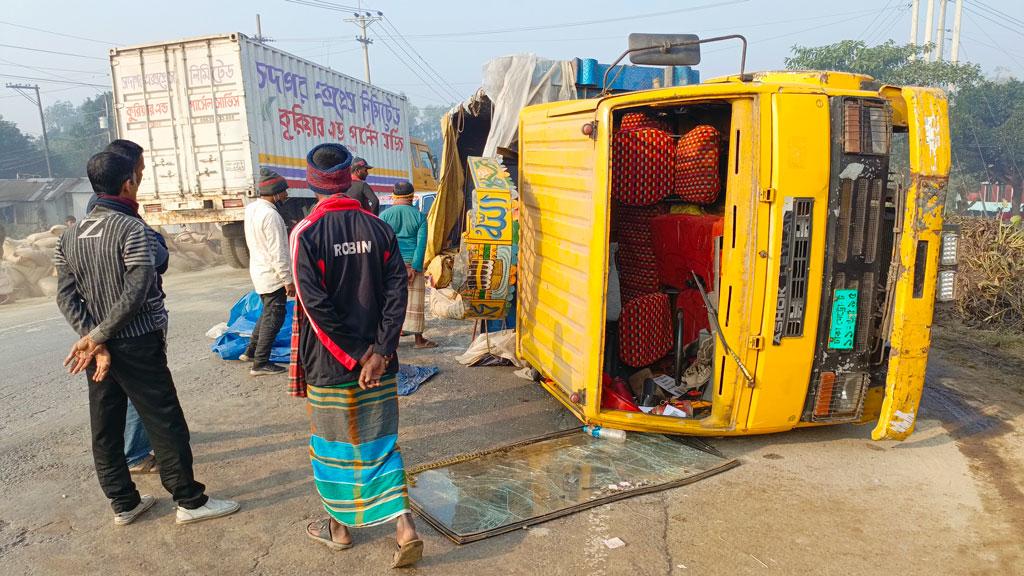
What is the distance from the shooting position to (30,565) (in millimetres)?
2977

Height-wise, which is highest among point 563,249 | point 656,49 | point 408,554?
point 656,49

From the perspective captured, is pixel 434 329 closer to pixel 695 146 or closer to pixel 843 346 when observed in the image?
pixel 695 146

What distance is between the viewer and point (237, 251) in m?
12.2

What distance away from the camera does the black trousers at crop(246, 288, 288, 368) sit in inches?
218

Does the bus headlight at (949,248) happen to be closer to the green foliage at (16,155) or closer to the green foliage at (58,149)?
the green foliage at (58,149)

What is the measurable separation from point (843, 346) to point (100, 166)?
400 centimetres

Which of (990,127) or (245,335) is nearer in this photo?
(245,335)

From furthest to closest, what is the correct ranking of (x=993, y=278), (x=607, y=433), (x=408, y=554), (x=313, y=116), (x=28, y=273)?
1. (x=313, y=116)
2. (x=28, y=273)
3. (x=993, y=278)
4. (x=607, y=433)
5. (x=408, y=554)

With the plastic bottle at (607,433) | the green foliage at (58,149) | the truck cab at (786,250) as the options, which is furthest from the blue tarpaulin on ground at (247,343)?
the green foliage at (58,149)

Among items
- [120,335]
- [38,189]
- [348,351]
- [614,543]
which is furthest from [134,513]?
[38,189]

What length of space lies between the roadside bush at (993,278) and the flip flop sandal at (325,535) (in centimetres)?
751

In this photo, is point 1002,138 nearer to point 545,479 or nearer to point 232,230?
point 232,230

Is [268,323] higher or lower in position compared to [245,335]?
higher

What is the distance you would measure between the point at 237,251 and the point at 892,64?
27449 millimetres
